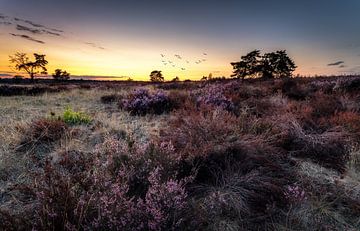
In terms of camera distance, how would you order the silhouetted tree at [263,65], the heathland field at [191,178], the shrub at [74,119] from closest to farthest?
1. the heathland field at [191,178]
2. the shrub at [74,119]
3. the silhouetted tree at [263,65]

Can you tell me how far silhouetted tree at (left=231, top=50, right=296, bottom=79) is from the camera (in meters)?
39.8

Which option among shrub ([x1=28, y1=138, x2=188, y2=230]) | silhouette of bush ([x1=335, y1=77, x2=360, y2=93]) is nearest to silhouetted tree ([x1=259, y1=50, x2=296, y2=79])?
silhouette of bush ([x1=335, y1=77, x2=360, y2=93])

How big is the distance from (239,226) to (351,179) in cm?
198

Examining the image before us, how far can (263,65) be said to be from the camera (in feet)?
130

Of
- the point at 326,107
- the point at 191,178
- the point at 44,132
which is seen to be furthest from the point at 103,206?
the point at 326,107

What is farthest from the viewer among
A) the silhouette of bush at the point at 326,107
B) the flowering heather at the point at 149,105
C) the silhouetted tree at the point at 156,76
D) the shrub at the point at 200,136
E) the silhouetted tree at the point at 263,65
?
the silhouetted tree at the point at 156,76

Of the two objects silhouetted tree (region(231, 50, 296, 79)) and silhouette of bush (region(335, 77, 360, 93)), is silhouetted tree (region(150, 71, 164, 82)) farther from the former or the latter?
silhouette of bush (region(335, 77, 360, 93))

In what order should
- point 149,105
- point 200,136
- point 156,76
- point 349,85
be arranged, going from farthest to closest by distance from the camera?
point 156,76 → point 349,85 → point 149,105 → point 200,136

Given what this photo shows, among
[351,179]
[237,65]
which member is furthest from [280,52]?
[351,179]

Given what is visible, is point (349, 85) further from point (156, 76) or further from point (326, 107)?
point (156, 76)

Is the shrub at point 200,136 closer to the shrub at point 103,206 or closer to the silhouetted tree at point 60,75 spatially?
the shrub at point 103,206

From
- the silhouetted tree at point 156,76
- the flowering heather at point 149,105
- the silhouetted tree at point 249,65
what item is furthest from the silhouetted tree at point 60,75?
the flowering heather at point 149,105

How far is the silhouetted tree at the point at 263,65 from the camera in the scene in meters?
39.8

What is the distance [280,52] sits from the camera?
42.8 m
